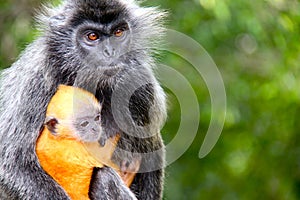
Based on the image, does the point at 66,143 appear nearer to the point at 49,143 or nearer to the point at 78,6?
the point at 49,143

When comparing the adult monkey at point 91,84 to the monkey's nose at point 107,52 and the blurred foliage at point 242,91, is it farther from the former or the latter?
the blurred foliage at point 242,91

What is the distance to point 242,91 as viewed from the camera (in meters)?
11.3

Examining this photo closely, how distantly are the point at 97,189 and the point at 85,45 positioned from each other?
3.93ft

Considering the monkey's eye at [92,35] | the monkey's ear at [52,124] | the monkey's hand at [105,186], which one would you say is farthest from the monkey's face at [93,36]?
the monkey's hand at [105,186]

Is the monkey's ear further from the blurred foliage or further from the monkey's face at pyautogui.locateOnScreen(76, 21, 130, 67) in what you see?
the blurred foliage

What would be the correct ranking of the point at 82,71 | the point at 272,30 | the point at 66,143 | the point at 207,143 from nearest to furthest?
the point at 66,143, the point at 82,71, the point at 207,143, the point at 272,30

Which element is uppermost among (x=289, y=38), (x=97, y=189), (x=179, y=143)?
(x=97, y=189)

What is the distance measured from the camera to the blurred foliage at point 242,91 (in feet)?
30.9

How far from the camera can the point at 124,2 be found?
22.6ft

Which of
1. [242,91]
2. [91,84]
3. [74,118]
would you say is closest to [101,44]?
[91,84]

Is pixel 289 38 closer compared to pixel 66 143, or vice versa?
pixel 66 143

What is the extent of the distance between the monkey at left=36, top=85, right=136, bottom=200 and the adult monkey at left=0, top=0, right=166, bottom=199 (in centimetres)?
11

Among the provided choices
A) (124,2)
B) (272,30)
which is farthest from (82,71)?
(272,30)

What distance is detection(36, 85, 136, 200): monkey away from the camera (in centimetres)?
607
